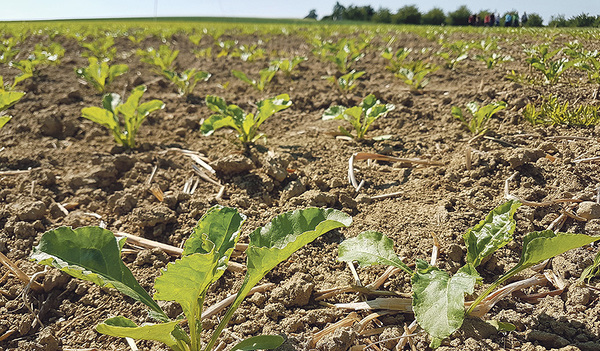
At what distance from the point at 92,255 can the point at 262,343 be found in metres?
0.71

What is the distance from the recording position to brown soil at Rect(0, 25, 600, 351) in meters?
1.64

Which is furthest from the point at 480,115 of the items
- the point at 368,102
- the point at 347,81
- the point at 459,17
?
the point at 459,17

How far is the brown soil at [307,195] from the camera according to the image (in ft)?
5.37

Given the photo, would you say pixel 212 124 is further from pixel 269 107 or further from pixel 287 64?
pixel 287 64

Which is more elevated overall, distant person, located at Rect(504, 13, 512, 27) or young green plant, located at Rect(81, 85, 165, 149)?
distant person, located at Rect(504, 13, 512, 27)

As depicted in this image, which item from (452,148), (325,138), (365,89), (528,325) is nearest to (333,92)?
(365,89)

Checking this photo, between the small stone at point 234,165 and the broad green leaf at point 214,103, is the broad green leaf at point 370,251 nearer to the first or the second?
the small stone at point 234,165

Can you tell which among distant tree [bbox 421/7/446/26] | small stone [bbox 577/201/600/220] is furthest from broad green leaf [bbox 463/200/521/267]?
distant tree [bbox 421/7/446/26]

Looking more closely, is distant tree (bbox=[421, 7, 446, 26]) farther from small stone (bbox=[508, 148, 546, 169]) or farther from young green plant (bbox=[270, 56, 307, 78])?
small stone (bbox=[508, 148, 546, 169])

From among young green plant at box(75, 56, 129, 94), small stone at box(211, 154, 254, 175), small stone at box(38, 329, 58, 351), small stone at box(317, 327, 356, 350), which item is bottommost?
small stone at box(38, 329, 58, 351)

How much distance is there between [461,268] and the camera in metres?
1.53

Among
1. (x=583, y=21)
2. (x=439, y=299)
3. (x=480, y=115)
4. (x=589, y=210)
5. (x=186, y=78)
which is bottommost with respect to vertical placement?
(x=439, y=299)

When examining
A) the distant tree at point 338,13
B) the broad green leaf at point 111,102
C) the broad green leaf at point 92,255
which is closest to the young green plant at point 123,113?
the broad green leaf at point 111,102

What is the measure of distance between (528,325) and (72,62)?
25.7 feet
